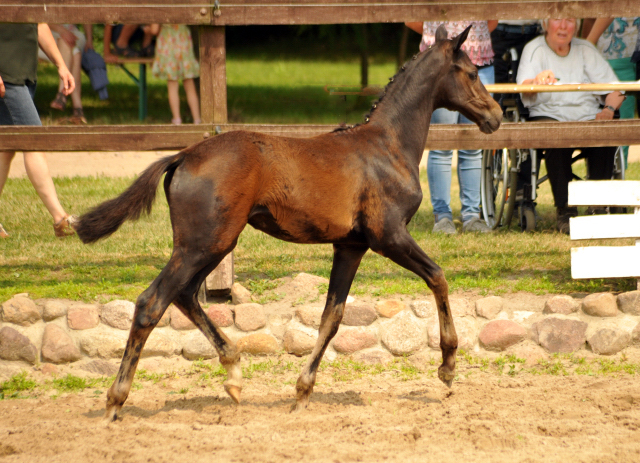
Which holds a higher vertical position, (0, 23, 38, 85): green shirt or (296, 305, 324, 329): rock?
(0, 23, 38, 85): green shirt

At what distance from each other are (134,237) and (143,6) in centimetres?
231

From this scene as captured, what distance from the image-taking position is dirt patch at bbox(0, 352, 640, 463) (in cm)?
333

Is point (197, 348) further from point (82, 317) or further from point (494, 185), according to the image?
point (494, 185)

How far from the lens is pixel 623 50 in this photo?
7.69 m

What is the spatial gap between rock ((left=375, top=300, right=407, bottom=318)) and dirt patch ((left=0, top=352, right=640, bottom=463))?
0.48m

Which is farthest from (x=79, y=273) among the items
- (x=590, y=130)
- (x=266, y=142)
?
(x=590, y=130)

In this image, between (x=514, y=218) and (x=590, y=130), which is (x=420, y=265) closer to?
(x=590, y=130)

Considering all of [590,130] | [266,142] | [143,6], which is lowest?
[590,130]

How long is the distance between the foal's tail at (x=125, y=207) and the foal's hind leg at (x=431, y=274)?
122cm

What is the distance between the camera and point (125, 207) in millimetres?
3656

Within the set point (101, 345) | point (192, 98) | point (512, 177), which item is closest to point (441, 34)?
point (101, 345)

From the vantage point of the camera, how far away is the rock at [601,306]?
16.7 feet

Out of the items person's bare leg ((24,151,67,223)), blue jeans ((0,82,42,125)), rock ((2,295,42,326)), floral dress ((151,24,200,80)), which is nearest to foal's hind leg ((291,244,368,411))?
rock ((2,295,42,326))

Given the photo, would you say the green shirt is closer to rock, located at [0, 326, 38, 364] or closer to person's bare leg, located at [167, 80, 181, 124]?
rock, located at [0, 326, 38, 364]
